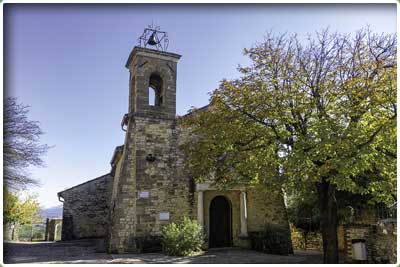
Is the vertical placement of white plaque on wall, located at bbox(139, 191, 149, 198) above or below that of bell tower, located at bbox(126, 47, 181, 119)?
below

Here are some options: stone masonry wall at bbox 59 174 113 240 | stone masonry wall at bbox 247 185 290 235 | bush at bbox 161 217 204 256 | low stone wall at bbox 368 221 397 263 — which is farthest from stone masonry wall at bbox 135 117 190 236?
stone masonry wall at bbox 59 174 113 240

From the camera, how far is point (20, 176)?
14.6 metres

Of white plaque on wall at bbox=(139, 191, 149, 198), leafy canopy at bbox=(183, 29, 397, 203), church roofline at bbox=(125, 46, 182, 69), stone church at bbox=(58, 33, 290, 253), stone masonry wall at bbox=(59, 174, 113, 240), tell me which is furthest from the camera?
stone masonry wall at bbox=(59, 174, 113, 240)

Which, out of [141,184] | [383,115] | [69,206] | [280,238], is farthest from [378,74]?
[69,206]

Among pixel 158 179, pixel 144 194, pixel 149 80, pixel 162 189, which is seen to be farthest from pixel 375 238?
pixel 149 80

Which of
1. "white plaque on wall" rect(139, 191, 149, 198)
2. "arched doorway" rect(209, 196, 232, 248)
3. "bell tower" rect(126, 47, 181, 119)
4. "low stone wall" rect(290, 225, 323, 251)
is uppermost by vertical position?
"bell tower" rect(126, 47, 181, 119)

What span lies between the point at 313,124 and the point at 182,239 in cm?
617

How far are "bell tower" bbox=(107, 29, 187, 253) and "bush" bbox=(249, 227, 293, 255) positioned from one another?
3355 millimetres

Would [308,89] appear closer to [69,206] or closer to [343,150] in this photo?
[343,150]

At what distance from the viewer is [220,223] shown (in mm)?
15320

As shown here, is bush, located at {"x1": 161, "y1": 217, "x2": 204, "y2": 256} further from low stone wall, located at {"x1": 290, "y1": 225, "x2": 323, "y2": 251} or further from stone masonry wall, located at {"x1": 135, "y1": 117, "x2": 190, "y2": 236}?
low stone wall, located at {"x1": 290, "y1": 225, "x2": 323, "y2": 251}

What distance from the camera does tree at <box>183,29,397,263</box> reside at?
359 inches

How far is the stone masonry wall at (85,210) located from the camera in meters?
20.4

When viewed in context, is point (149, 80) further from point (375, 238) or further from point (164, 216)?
point (375, 238)
